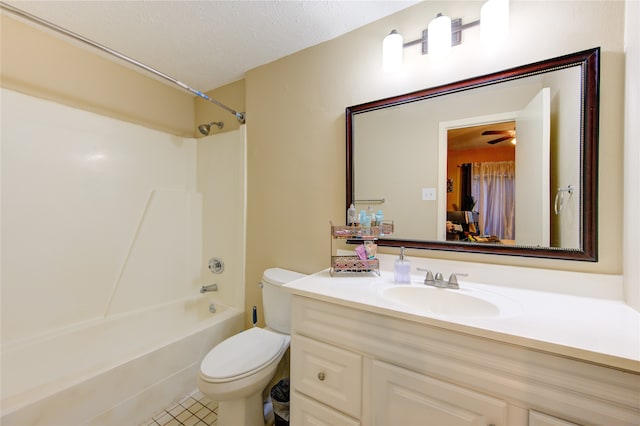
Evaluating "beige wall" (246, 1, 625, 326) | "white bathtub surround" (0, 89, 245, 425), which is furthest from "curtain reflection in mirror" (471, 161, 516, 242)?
"white bathtub surround" (0, 89, 245, 425)

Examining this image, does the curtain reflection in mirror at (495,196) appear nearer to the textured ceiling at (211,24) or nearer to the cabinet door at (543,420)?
the cabinet door at (543,420)

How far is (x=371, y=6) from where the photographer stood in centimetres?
130

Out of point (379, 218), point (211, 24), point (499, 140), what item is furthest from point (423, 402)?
point (211, 24)

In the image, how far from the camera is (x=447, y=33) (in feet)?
3.77

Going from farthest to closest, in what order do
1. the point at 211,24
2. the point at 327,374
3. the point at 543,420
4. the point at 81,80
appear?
the point at 81,80 < the point at 211,24 < the point at 327,374 < the point at 543,420

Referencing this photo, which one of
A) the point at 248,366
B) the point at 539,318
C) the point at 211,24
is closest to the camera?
the point at 539,318

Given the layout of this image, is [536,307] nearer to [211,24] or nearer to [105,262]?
[211,24]

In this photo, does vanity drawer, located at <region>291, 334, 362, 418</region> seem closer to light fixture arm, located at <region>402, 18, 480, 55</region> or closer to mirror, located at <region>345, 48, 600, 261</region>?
mirror, located at <region>345, 48, 600, 261</region>

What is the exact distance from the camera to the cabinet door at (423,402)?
0.69 m

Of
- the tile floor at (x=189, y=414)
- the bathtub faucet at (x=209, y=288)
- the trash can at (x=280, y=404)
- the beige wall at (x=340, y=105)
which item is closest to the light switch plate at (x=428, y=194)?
the beige wall at (x=340, y=105)

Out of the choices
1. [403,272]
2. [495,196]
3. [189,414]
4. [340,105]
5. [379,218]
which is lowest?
[189,414]

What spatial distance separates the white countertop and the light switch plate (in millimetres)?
430

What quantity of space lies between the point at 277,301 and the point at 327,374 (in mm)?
678

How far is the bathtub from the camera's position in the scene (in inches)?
44.9
